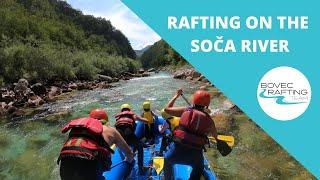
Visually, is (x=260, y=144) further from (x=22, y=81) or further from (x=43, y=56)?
(x=43, y=56)

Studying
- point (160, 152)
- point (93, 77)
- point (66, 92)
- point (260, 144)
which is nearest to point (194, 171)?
point (160, 152)

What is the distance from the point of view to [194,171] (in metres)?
5.77

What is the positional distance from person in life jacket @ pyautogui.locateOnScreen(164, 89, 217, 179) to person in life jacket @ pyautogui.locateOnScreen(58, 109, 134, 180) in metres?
0.96

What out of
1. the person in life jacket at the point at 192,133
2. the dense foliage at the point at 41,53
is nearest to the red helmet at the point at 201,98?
the person in life jacket at the point at 192,133

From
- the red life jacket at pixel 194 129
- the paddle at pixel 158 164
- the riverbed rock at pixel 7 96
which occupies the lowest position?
the riverbed rock at pixel 7 96

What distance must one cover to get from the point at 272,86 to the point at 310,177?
2560 millimetres

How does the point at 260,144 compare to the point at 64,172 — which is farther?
the point at 260,144

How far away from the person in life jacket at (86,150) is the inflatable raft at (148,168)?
61.6 inches

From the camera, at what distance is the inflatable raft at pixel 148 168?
6.81 metres

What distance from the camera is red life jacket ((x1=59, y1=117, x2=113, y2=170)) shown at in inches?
183

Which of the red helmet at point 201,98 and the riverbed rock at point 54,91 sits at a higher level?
the red helmet at point 201,98

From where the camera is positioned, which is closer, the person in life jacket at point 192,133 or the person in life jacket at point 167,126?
the person in life jacket at point 192,133

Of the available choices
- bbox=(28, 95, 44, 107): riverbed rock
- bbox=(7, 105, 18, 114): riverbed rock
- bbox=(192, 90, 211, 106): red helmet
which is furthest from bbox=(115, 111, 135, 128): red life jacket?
bbox=(28, 95, 44, 107): riverbed rock

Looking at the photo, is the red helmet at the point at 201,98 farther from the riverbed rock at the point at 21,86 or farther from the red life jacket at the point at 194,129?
the riverbed rock at the point at 21,86
